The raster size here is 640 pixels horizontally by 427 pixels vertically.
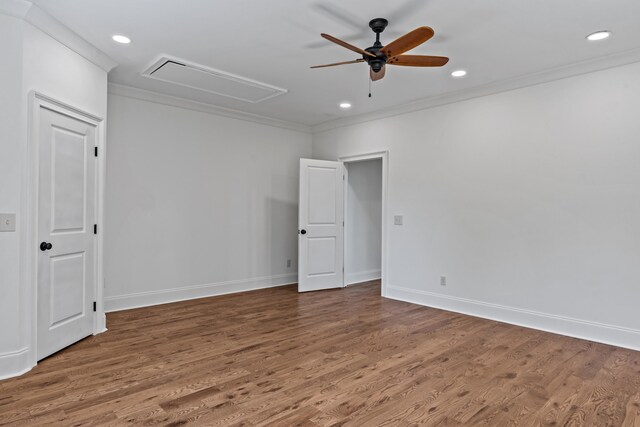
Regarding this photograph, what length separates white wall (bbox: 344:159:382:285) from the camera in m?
6.51

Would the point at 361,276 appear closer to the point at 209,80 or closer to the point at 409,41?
the point at 209,80

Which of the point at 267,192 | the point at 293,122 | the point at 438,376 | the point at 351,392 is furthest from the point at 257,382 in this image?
the point at 293,122

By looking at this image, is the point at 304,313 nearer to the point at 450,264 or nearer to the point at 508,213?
the point at 450,264

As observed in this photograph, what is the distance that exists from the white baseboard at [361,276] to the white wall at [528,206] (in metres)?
1.09

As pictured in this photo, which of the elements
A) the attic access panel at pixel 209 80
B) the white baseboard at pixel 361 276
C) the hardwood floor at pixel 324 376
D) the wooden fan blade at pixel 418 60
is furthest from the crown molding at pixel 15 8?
the white baseboard at pixel 361 276

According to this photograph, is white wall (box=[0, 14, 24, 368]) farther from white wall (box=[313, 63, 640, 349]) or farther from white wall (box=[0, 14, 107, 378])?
white wall (box=[313, 63, 640, 349])

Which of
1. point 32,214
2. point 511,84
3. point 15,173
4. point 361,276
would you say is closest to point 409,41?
point 511,84

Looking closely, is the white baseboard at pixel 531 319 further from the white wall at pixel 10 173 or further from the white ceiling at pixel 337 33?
the white wall at pixel 10 173

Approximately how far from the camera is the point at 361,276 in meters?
6.75

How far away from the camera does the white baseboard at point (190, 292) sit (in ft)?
15.3

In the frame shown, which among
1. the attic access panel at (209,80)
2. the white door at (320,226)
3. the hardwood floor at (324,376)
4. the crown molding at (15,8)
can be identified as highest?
the attic access panel at (209,80)

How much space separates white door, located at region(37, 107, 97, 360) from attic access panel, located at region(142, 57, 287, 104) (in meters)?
0.99

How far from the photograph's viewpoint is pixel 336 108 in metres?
5.64

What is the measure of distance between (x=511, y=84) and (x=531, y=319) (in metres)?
2.62
